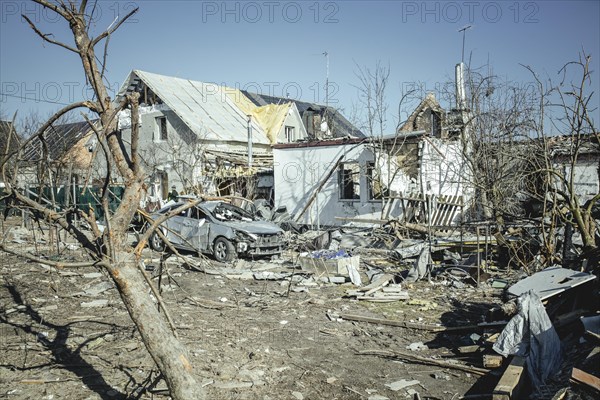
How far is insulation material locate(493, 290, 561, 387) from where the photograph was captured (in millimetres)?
5102

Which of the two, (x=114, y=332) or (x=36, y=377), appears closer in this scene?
(x=36, y=377)

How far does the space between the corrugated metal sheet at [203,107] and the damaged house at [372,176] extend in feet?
20.0

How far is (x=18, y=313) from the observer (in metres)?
7.40

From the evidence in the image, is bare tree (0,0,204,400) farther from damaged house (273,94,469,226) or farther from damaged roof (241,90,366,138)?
damaged roof (241,90,366,138)

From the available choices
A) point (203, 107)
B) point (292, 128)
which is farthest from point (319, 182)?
point (292, 128)

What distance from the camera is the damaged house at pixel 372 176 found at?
1827 centimetres

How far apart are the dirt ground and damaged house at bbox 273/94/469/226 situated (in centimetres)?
854

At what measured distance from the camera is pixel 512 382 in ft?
15.2

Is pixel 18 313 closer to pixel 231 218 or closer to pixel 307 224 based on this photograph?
pixel 231 218

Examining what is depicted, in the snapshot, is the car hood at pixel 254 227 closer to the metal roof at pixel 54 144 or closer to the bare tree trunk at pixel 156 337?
the metal roof at pixel 54 144

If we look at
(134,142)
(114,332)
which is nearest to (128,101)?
(134,142)

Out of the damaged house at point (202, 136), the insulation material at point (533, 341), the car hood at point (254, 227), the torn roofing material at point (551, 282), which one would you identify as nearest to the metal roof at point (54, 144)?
the damaged house at point (202, 136)

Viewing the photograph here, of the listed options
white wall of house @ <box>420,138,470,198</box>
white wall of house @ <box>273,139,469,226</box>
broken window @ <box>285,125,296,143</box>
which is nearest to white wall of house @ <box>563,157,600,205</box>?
white wall of house @ <box>420,138,470,198</box>

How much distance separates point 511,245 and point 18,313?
10445 millimetres
